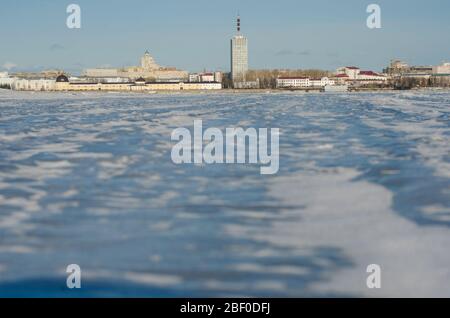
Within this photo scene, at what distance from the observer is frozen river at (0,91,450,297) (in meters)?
1.84

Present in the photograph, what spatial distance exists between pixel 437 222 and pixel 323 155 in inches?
75.9

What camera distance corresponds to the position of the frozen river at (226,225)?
1840 millimetres

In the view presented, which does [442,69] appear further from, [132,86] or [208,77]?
[132,86]

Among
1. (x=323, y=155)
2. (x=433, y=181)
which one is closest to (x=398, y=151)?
(x=323, y=155)

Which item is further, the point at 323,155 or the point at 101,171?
the point at 323,155

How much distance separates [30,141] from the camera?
18.1 ft

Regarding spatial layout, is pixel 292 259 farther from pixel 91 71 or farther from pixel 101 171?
pixel 91 71

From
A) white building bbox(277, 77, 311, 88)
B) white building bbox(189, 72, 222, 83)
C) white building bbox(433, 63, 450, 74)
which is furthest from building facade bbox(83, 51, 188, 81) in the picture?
white building bbox(433, 63, 450, 74)

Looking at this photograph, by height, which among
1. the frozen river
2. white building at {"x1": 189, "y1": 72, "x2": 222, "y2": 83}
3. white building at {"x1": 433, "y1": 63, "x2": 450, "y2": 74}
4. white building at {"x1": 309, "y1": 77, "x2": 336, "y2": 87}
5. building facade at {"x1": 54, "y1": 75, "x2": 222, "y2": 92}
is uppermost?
white building at {"x1": 433, "y1": 63, "x2": 450, "y2": 74}

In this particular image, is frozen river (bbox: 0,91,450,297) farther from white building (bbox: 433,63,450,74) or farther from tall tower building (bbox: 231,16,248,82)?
white building (bbox: 433,63,450,74)

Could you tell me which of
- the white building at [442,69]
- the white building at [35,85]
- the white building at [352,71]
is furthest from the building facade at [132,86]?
the white building at [442,69]

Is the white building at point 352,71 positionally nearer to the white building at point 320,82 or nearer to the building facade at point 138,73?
the white building at point 320,82

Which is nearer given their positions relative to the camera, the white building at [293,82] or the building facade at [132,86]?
the building facade at [132,86]
